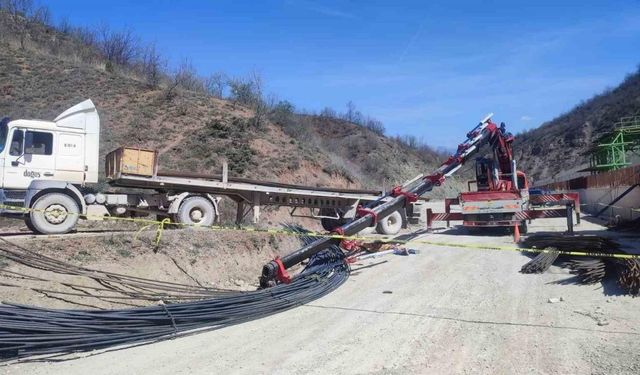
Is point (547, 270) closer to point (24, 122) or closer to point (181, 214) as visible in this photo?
point (181, 214)

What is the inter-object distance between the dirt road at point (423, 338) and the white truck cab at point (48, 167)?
691 centimetres

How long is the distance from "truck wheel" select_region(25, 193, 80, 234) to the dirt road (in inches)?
269

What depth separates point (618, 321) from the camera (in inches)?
295

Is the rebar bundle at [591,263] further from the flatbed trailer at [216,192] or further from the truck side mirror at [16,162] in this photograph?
the truck side mirror at [16,162]

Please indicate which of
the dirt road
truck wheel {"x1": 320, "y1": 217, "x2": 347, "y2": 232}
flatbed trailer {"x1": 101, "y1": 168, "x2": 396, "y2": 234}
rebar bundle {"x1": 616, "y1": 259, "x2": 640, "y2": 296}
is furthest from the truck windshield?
rebar bundle {"x1": 616, "y1": 259, "x2": 640, "y2": 296}

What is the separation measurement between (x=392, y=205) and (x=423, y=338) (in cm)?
839

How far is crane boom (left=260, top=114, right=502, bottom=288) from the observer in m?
10.1

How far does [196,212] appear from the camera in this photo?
14.9 meters

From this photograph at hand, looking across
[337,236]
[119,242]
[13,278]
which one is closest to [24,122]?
[119,242]

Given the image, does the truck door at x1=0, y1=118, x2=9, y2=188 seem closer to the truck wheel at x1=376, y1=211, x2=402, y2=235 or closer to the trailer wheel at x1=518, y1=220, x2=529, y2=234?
the truck wheel at x1=376, y1=211, x2=402, y2=235

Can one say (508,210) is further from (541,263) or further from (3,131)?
(3,131)

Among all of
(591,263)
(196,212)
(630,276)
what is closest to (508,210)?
(591,263)

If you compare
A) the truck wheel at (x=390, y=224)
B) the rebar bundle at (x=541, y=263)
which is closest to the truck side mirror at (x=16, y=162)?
the rebar bundle at (x=541, y=263)

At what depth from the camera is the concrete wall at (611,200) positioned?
2266 centimetres
